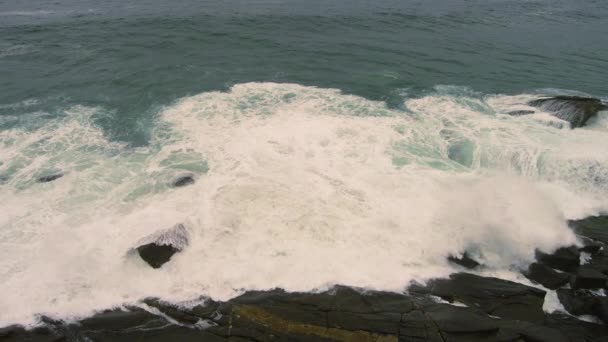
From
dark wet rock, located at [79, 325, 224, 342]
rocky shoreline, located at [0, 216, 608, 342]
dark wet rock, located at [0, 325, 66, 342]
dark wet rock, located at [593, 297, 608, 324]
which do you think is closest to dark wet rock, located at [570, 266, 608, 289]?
rocky shoreline, located at [0, 216, 608, 342]

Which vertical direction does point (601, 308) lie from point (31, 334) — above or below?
above

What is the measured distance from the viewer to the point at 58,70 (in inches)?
1134

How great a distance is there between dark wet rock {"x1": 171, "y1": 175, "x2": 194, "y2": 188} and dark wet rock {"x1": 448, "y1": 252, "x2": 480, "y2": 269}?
11283 millimetres

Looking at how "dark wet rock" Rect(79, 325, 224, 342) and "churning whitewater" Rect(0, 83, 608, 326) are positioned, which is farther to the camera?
"churning whitewater" Rect(0, 83, 608, 326)

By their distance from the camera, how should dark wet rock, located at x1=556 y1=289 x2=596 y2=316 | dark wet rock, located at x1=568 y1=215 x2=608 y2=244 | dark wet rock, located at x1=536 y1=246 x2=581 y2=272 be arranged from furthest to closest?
dark wet rock, located at x1=568 y1=215 x2=608 y2=244, dark wet rock, located at x1=536 y1=246 x2=581 y2=272, dark wet rock, located at x1=556 y1=289 x2=596 y2=316

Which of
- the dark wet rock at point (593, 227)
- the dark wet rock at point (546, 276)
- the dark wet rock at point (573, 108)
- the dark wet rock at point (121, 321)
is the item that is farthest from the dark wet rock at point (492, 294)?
the dark wet rock at point (573, 108)

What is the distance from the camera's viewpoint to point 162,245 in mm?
12953

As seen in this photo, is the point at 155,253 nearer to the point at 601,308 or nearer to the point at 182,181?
the point at 182,181

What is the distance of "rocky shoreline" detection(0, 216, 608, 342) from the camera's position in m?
9.58

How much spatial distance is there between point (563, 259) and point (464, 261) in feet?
10.3

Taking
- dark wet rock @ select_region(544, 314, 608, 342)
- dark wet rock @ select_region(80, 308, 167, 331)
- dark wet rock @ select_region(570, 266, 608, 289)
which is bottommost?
dark wet rock @ select_region(80, 308, 167, 331)

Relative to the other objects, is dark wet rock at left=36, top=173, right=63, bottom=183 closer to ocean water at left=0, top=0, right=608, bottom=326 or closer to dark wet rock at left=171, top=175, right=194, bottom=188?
ocean water at left=0, top=0, right=608, bottom=326

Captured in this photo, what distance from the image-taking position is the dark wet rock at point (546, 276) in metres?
11.6

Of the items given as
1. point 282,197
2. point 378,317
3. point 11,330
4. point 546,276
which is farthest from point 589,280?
point 11,330
